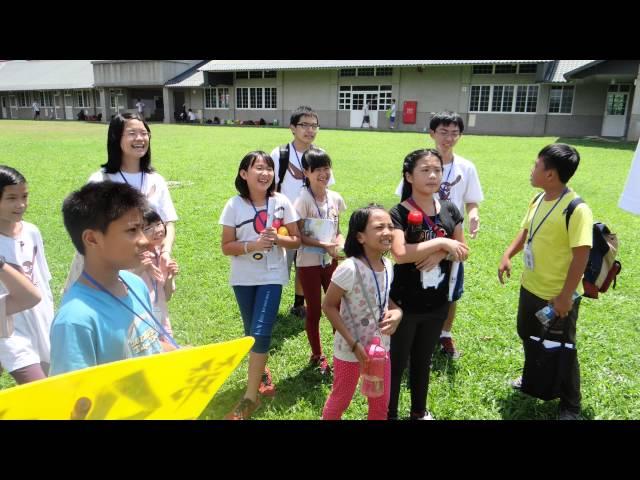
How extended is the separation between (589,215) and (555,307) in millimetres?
576

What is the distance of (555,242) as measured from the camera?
2.92 meters

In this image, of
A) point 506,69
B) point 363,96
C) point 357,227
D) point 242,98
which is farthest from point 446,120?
point 242,98

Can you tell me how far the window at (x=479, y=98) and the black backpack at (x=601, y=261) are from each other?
95.5ft

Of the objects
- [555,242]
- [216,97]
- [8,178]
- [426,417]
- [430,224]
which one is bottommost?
[426,417]

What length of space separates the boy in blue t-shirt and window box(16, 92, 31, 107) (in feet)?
185

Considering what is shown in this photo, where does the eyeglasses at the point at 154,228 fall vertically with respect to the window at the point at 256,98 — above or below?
below

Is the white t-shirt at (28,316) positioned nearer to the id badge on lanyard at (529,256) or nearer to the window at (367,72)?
the id badge on lanyard at (529,256)

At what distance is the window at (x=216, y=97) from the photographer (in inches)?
1499

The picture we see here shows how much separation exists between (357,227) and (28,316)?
184 cm

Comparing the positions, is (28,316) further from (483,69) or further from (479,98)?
(479,98)

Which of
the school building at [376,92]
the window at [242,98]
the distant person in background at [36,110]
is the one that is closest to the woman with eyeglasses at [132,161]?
the school building at [376,92]

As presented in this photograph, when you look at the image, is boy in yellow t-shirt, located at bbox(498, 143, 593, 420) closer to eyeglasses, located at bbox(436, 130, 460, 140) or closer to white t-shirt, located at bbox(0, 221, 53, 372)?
eyeglasses, located at bbox(436, 130, 460, 140)

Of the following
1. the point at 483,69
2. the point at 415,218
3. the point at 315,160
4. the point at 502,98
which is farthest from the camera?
the point at 502,98

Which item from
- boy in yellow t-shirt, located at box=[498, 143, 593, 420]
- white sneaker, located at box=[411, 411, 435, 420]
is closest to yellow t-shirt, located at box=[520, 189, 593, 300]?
boy in yellow t-shirt, located at box=[498, 143, 593, 420]
